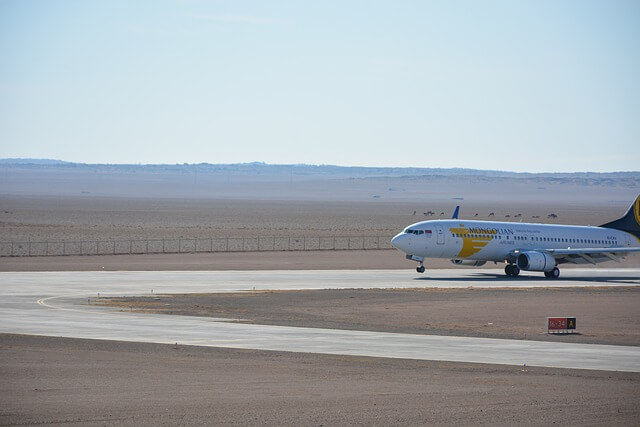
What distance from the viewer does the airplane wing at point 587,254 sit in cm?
7656

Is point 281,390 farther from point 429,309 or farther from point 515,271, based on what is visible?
point 515,271

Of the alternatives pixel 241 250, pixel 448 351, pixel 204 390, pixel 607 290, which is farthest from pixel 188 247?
pixel 204 390

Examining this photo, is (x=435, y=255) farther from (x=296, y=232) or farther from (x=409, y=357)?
(x=296, y=232)

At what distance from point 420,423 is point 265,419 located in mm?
3487

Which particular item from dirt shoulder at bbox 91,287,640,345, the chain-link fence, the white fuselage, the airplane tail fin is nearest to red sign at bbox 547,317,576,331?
dirt shoulder at bbox 91,287,640,345

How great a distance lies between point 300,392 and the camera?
28047mm

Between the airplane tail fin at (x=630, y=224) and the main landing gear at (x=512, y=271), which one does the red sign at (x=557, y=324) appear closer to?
the main landing gear at (x=512, y=271)

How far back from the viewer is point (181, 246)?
4075 inches

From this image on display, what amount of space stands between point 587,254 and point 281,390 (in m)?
53.2

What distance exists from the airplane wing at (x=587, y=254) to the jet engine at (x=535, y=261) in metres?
0.97

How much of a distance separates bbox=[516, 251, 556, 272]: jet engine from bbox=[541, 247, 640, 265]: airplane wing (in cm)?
97

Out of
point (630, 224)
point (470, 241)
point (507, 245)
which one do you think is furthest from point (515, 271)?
point (630, 224)

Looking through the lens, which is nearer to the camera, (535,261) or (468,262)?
(535,261)

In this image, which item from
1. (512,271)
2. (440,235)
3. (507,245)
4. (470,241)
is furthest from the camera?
(507,245)
